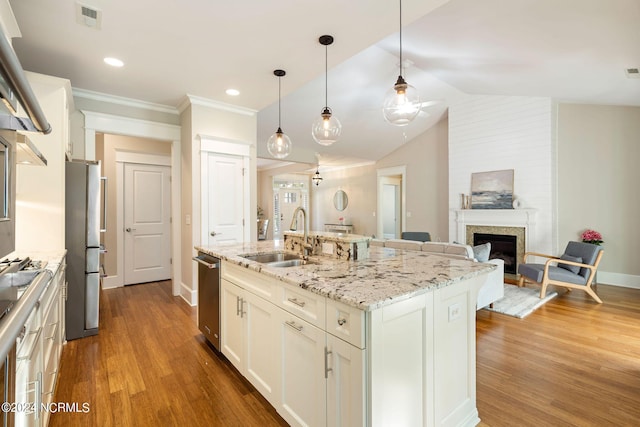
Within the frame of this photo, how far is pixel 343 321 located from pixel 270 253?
1368 mm

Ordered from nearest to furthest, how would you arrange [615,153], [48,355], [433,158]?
[48,355]
[615,153]
[433,158]

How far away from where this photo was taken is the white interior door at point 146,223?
4.96 meters

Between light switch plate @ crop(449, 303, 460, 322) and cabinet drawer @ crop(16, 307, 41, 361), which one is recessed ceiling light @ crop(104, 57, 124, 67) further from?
light switch plate @ crop(449, 303, 460, 322)

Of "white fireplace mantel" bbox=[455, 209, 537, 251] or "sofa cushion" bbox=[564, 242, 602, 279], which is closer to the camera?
"sofa cushion" bbox=[564, 242, 602, 279]

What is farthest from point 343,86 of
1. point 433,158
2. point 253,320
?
point 253,320

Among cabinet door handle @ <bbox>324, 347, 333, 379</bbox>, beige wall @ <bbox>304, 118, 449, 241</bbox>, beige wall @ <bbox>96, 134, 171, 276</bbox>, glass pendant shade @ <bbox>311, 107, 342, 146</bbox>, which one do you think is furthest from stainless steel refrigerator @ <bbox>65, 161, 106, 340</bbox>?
beige wall @ <bbox>304, 118, 449, 241</bbox>

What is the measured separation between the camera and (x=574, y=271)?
4348mm

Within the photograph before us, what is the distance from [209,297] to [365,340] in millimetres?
1868

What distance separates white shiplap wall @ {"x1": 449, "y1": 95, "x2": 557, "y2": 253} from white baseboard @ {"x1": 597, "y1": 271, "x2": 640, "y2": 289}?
783 millimetres

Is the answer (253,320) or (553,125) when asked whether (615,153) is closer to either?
(553,125)

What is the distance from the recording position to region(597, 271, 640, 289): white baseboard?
15.8 ft

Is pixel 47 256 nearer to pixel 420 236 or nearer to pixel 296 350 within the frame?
pixel 296 350

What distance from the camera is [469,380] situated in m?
1.77

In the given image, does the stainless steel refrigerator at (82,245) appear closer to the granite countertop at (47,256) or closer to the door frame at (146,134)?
the granite countertop at (47,256)
